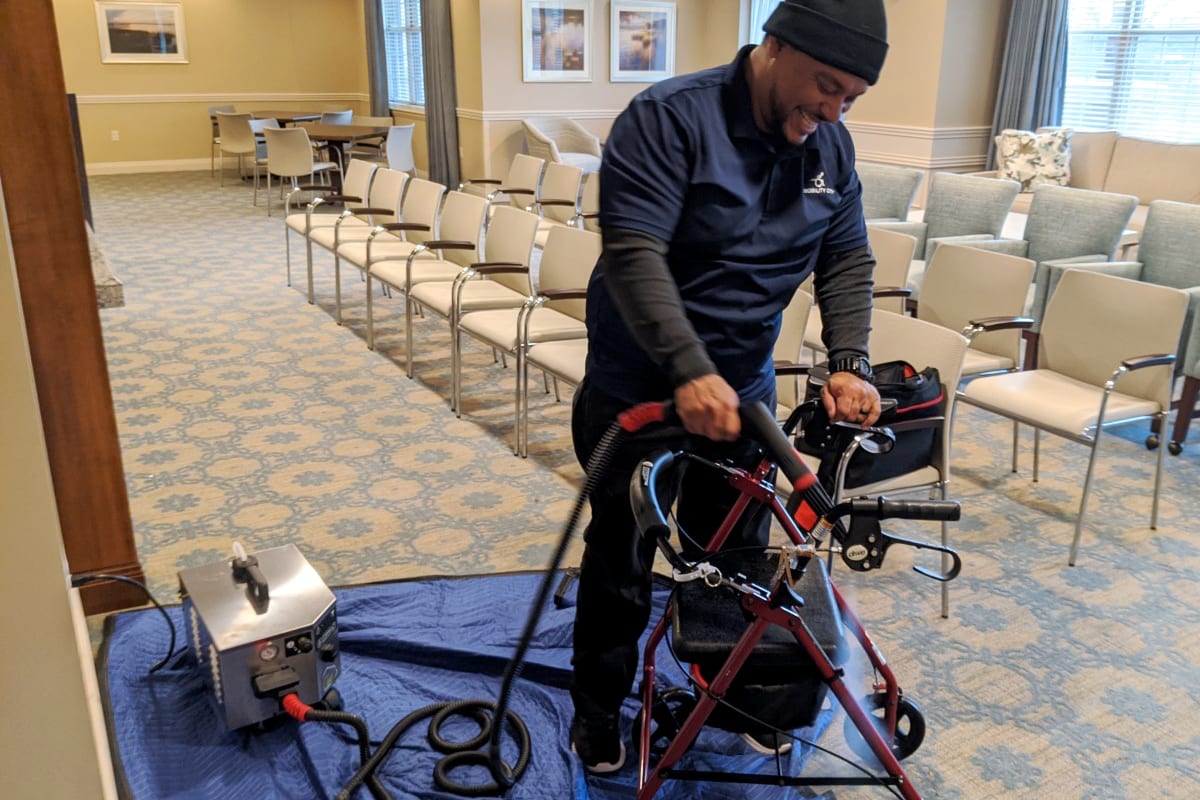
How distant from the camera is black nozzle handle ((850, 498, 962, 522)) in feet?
5.01

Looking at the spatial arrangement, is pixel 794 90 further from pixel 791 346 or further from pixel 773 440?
pixel 791 346

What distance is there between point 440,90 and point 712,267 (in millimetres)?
8533

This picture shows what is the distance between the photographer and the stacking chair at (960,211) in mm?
5086

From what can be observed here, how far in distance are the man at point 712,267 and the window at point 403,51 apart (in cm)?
1007

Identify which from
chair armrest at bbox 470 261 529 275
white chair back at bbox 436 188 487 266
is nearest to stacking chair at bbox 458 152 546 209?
white chair back at bbox 436 188 487 266

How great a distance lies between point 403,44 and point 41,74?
992cm

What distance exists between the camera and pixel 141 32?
1155 centimetres

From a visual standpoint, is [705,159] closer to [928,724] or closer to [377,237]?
[928,724]

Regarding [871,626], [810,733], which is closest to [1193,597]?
[871,626]

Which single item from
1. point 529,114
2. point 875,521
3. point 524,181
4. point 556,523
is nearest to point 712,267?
point 875,521

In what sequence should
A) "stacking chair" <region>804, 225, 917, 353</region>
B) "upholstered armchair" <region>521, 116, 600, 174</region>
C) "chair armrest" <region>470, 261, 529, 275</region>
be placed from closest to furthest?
1. "stacking chair" <region>804, 225, 917, 353</region>
2. "chair armrest" <region>470, 261, 529, 275</region>
3. "upholstered armchair" <region>521, 116, 600, 174</region>

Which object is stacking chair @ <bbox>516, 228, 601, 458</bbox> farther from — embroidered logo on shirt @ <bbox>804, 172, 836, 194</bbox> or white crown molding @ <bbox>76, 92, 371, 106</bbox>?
→ white crown molding @ <bbox>76, 92, 371, 106</bbox>

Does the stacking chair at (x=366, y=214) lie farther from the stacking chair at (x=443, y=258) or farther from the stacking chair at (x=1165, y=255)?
the stacking chair at (x=1165, y=255)

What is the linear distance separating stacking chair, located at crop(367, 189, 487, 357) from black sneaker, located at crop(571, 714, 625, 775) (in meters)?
2.91
